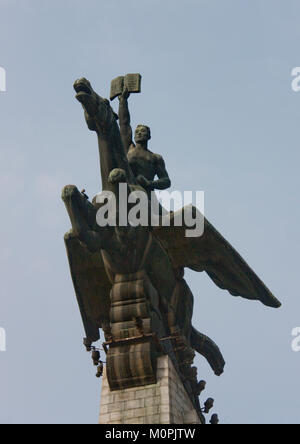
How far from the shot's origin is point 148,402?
17.8 m

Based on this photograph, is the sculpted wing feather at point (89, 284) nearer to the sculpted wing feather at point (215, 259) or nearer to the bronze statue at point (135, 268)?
the bronze statue at point (135, 268)

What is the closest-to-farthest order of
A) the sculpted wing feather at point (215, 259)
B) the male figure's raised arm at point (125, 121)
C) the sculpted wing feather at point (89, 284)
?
the sculpted wing feather at point (215, 259)
the sculpted wing feather at point (89, 284)
the male figure's raised arm at point (125, 121)

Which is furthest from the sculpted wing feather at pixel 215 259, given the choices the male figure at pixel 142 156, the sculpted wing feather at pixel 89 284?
the sculpted wing feather at pixel 89 284

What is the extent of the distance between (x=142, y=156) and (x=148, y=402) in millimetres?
6483

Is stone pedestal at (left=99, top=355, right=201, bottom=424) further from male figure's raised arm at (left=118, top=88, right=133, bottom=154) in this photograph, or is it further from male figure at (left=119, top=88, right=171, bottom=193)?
male figure's raised arm at (left=118, top=88, right=133, bottom=154)

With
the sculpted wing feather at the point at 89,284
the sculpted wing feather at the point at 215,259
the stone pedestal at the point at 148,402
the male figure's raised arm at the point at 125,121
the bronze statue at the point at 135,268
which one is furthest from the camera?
the male figure's raised arm at the point at 125,121

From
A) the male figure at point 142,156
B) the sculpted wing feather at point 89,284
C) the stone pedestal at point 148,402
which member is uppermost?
the male figure at point 142,156

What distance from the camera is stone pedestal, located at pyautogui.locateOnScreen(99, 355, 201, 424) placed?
17562 millimetres

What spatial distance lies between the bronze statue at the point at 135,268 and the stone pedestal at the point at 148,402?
0.72ft

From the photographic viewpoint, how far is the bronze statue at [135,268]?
18406 millimetres

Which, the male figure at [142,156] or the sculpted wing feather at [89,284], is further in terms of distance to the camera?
the male figure at [142,156]

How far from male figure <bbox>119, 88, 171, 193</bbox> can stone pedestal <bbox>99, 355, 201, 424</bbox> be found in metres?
4.61

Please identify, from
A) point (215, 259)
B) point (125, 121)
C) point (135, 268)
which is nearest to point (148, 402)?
point (135, 268)

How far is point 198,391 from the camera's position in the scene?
20328 millimetres
